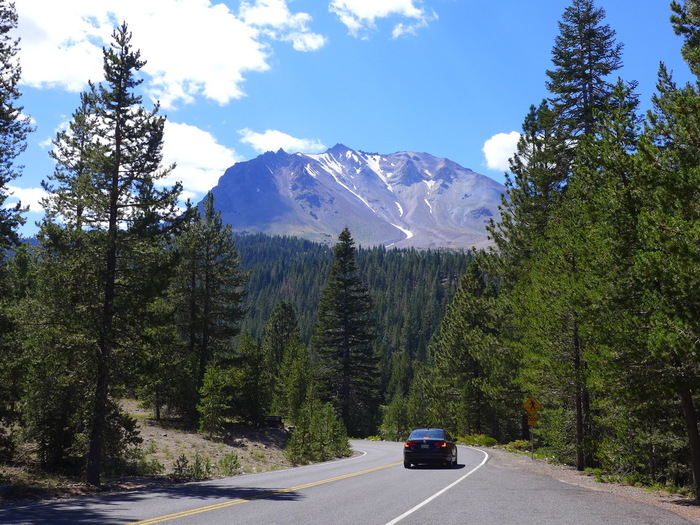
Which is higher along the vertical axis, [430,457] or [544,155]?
[544,155]

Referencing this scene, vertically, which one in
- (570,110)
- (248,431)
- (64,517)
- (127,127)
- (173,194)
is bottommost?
(248,431)

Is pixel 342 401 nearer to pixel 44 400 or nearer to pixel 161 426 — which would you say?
pixel 161 426

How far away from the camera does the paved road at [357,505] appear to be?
8914 millimetres

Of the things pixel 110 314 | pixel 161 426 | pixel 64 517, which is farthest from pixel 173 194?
pixel 161 426

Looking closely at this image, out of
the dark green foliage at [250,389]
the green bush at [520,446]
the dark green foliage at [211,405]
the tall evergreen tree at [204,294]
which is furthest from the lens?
the dark green foliage at [250,389]

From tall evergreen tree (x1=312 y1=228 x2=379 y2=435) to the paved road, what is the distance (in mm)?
35258

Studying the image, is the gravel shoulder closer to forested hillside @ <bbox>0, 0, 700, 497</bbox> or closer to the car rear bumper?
forested hillside @ <bbox>0, 0, 700, 497</bbox>

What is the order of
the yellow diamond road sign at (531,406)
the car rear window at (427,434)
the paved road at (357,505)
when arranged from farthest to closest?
1. the yellow diamond road sign at (531,406)
2. the car rear window at (427,434)
3. the paved road at (357,505)

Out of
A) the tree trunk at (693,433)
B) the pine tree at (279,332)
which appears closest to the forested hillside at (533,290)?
the tree trunk at (693,433)

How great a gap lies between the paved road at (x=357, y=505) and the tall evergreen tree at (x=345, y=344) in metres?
35.3

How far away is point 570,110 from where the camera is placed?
25.3 m

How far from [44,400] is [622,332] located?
1686 centimetres

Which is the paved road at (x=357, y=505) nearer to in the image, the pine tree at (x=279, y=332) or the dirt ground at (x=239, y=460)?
the dirt ground at (x=239, y=460)

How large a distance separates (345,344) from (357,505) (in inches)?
1604
